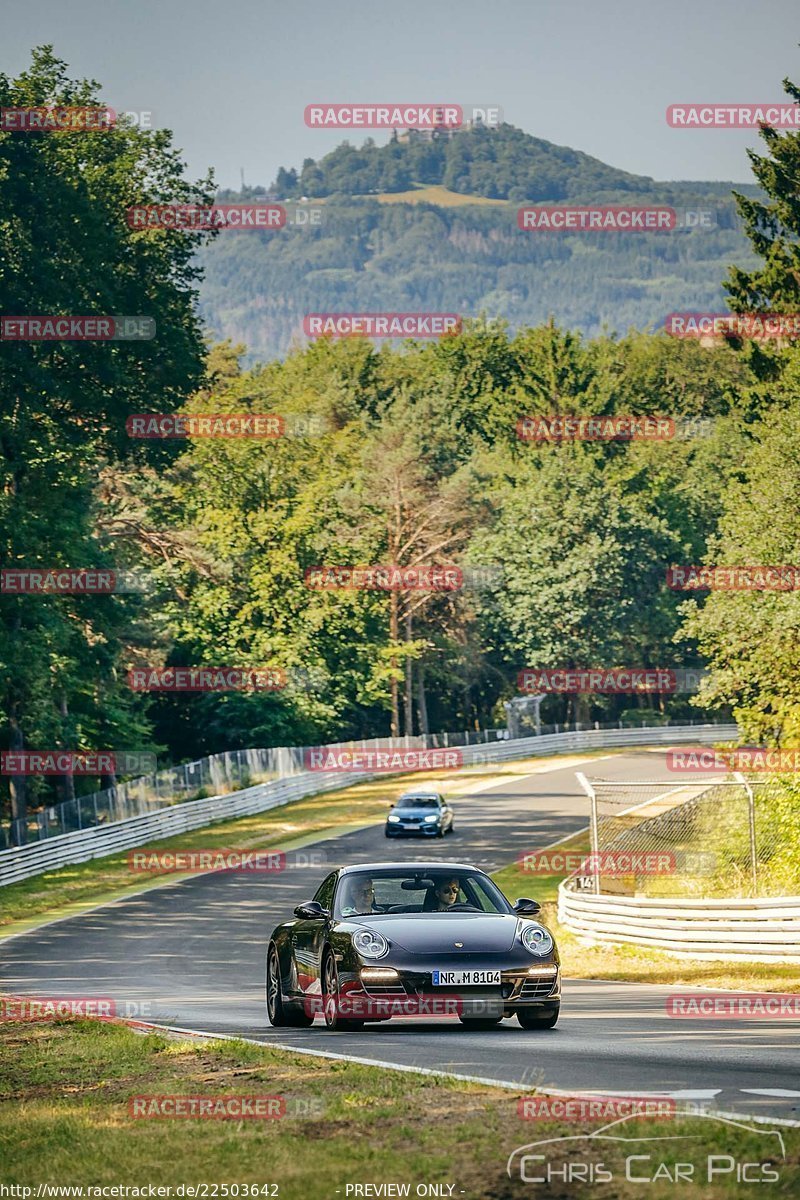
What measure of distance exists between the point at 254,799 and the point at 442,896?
4408 cm

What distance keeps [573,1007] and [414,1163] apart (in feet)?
33.1

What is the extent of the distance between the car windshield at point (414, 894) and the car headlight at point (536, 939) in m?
0.66

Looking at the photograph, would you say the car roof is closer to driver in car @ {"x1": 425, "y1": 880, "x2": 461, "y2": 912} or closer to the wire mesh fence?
driver in car @ {"x1": 425, "y1": 880, "x2": 461, "y2": 912}

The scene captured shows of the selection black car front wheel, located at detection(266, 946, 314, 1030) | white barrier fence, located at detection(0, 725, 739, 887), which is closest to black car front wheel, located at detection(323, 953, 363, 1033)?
black car front wheel, located at detection(266, 946, 314, 1030)

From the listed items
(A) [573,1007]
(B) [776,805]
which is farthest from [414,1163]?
(B) [776,805]

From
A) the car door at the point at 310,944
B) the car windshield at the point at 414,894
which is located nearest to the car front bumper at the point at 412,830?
the car door at the point at 310,944

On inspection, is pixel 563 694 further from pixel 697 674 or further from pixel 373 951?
pixel 373 951

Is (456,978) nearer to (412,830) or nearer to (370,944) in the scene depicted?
(370,944)

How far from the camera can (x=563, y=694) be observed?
98625mm

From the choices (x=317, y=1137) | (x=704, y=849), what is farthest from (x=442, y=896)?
(x=704, y=849)

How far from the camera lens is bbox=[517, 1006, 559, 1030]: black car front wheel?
13.2 metres

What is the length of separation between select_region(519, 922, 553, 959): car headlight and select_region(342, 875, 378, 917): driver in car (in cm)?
132

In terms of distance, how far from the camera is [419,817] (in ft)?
157

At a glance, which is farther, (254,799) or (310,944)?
(254,799)
